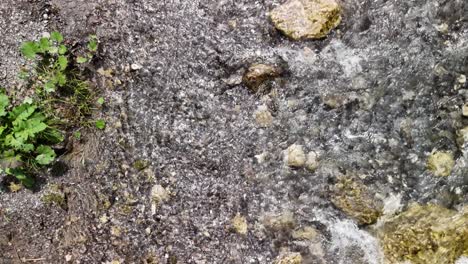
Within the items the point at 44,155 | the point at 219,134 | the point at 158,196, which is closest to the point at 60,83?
the point at 44,155

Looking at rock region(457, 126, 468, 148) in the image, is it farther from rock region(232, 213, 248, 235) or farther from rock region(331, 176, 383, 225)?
rock region(232, 213, 248, 235)

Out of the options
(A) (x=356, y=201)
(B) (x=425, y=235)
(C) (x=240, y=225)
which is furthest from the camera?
(C) (x=240, y=225)

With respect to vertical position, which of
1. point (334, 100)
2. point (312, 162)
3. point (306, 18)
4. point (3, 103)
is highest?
point (306, 18)

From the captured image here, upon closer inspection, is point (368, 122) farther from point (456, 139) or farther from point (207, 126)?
point (207, 126)

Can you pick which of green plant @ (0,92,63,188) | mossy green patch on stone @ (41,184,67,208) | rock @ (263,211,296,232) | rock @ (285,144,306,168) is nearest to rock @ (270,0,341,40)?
rock @ (285,144,306,168)

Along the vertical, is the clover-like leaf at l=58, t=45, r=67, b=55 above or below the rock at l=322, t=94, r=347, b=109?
above

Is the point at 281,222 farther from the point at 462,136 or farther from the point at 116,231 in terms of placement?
the point at 462,136

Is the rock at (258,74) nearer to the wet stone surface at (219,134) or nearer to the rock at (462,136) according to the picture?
the wet stone surface at (219,134)
